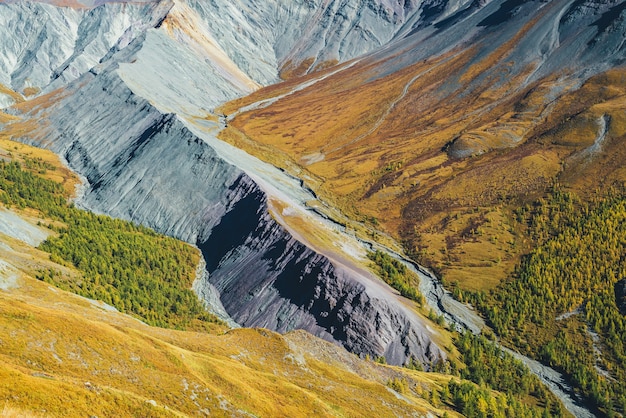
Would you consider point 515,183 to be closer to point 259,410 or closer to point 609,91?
point 609,91

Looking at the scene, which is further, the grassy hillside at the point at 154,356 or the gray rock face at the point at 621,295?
the gray rock face at the point at 621,295

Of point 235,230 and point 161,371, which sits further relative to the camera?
point 235,230

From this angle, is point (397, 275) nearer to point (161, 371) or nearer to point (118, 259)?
point (118, 259)

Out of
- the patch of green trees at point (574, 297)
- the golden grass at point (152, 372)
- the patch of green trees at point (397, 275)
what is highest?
the patch of green trees at point (574, 297)

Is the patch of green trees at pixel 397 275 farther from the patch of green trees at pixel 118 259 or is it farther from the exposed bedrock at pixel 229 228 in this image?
the patch of green trees at pixel 118 259

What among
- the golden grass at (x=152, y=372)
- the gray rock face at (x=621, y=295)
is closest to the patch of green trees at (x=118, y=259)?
the golden grass at (x=152, y=372)

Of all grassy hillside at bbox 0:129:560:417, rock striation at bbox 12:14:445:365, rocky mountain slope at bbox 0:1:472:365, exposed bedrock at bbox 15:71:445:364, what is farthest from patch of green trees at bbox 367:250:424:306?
exposed bedrock at bbox 15:71:445:364

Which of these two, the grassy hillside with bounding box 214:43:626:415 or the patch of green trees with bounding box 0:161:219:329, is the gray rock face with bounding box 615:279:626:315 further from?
the patch of green trees with bounding box 0:161:219:329

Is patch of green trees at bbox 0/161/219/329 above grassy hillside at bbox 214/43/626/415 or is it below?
below

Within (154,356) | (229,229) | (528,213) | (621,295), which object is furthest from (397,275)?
(154,356)
